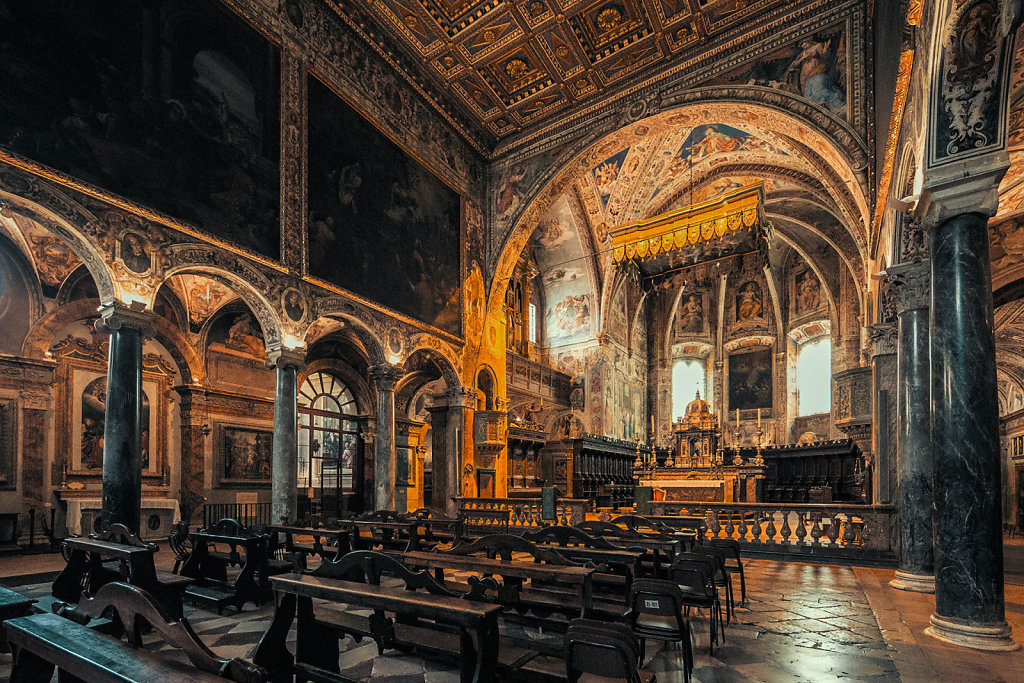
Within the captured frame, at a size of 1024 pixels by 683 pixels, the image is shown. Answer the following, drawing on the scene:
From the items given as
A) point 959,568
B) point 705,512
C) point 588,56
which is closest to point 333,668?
point 959,568

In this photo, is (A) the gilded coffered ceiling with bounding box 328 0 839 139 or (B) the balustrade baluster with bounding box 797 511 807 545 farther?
(A) the gilded coffered ceiling with bounding box 328 0 839 139

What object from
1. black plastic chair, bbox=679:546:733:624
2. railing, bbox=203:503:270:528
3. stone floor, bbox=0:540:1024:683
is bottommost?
railing, bbox=203:503:270:528

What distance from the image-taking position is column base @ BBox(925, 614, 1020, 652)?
448 centimetres

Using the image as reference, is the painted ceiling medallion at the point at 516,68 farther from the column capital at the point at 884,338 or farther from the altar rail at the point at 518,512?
the altar rail at the point at 518,512

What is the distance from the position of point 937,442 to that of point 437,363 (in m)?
10.8

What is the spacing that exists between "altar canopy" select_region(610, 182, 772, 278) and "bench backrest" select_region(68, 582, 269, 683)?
437 inches

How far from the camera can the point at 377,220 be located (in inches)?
478

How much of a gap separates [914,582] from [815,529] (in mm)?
2482

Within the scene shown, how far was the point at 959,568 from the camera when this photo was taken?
4723mm

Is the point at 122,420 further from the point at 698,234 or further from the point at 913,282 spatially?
the point at 913,282

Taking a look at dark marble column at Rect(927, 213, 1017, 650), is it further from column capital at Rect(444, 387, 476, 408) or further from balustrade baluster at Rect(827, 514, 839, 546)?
column capital at Rect(444, 387, 476, 408)

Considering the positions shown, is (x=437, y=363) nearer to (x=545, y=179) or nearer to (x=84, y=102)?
(x=545, y=179)

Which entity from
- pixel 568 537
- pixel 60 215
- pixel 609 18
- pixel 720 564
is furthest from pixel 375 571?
pixel 609 18

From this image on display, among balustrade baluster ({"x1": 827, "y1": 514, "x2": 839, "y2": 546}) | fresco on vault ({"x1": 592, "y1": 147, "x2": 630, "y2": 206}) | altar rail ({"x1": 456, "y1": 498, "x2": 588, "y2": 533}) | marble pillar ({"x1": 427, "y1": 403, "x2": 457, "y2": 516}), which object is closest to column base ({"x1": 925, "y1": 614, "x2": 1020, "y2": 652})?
balustrade baluster ({"x1": 827, "y1": 514, "x2": 839, "y2": 546})
